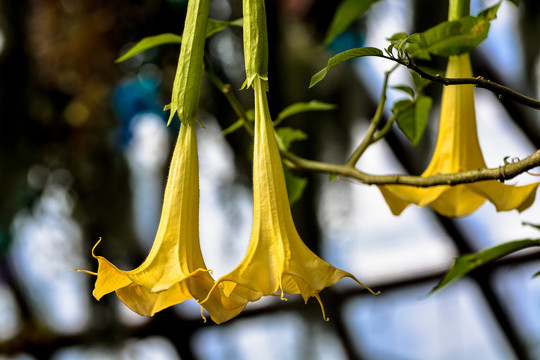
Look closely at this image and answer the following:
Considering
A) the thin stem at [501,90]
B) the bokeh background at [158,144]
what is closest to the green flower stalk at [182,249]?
the thin stem at [501,90]

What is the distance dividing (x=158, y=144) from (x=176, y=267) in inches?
30.6

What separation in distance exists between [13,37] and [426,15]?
69 cm

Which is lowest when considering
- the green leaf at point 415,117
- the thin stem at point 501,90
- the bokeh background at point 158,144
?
the bokeh background at point 158,144

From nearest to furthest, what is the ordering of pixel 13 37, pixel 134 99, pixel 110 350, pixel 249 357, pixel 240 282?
pixel 240 282 → pixel 134 99 → pixel 13 37 → pixel 110 350 → pixel 249 357

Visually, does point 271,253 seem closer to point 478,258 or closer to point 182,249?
point 182,249

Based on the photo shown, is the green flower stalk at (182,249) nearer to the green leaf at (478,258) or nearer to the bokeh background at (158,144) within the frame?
the green leaf at (478,258)

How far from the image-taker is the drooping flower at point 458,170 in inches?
13.5

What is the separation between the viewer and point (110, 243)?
1.10m

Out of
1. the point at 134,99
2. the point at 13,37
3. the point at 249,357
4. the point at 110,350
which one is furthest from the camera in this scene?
the point at 249,357

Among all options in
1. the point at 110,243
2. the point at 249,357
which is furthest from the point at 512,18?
the point at 249,357

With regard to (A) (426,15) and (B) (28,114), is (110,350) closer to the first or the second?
(B) (28,114)

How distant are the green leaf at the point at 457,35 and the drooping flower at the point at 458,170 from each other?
0.03 meters

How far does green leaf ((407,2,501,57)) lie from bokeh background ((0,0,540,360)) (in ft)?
1.38

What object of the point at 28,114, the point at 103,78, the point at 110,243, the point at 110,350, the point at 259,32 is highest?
the point at 259,32
